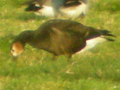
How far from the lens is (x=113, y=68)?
771 centimetres

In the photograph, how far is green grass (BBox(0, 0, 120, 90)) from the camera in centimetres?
675

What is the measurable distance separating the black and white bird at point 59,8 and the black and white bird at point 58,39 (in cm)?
280

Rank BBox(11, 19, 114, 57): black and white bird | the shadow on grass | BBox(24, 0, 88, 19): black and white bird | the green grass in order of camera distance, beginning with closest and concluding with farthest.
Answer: the green grass → BBox(11, 19, 114, 57): black and white bird → the shadow on grass → BBox(24, 0, 88, 19): black and white bird

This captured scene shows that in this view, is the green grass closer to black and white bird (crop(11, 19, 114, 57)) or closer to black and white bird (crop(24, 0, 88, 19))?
black and white bird (crop(11, 19, 114, 57))

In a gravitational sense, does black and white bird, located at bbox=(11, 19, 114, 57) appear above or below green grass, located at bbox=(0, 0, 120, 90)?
above

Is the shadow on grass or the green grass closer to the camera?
the green grass

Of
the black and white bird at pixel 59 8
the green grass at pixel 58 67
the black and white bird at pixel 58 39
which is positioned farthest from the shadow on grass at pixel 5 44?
the black and white bird at pixel 59 8

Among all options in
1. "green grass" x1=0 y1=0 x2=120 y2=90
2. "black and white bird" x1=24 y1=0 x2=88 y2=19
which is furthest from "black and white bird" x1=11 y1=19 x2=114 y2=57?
"black and white bird" x1=24 y1=0 x2=88 y2=19

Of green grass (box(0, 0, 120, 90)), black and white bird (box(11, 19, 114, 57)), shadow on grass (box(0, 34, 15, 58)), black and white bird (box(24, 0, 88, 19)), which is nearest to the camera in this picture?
green grass (box(0, 0, 120, 90))

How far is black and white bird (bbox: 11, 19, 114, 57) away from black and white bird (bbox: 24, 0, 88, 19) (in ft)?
9.17

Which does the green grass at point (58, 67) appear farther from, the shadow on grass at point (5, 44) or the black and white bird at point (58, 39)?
the black and white bird at point (58, 39)

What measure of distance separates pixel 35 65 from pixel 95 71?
0.99 m

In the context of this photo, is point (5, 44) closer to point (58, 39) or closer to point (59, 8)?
point (58, 39)

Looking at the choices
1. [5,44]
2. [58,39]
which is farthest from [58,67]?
[5,44]
